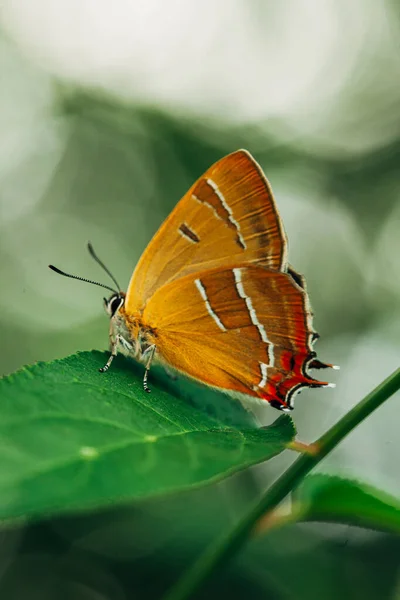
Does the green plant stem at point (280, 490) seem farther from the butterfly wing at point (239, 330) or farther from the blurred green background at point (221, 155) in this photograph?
the blurred green background at point (221, 155)

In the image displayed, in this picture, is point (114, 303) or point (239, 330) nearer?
point (239, 330)

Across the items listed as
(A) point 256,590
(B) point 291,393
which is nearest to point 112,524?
(A) point 256,590

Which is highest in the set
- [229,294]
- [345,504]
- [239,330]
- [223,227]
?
[223,227]

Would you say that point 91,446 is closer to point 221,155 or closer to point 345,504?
point 345,504

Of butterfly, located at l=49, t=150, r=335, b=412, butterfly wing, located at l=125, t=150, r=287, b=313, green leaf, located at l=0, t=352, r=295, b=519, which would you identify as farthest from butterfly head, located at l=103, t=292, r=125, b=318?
green leaf, located at l=0, t=352, r=295, b=519

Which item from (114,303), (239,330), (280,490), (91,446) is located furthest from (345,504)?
(114,303)

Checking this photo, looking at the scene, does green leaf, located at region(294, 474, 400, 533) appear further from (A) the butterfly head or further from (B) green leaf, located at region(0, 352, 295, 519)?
(A) the butterfly head

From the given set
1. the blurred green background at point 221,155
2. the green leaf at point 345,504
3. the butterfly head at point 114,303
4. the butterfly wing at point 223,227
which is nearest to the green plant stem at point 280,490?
the green leaf at point 345,504
